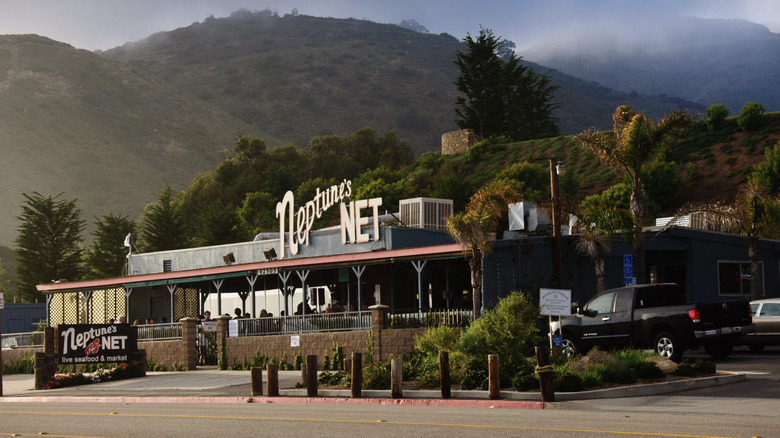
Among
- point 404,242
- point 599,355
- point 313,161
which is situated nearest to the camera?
point 599,355

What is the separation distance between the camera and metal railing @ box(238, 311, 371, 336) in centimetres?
3244

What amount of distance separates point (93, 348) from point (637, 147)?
63.7ft

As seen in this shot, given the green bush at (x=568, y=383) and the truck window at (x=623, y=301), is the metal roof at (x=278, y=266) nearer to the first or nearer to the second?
the truck window at (x=623, y=301)

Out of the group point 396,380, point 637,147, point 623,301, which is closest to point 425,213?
point 637,147

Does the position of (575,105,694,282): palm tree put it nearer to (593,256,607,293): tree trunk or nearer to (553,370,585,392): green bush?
(593,256,607,293): tree trunk

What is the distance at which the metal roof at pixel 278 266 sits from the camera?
33.2 meters

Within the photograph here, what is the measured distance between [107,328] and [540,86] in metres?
92.4

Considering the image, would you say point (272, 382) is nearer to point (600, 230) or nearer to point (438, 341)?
point (438, 341)

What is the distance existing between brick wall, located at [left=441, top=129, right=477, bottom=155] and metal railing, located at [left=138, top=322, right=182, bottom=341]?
7501 cm

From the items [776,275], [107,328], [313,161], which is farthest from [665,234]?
[313,161]

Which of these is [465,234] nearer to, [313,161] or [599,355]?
[599,355]

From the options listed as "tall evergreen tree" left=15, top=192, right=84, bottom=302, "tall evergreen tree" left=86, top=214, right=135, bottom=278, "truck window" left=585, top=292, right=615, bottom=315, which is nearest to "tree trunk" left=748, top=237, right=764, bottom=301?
"truck window" left=585, top=292, right=615, bottom=315

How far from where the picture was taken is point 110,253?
8638 cm

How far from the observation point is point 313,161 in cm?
13412
